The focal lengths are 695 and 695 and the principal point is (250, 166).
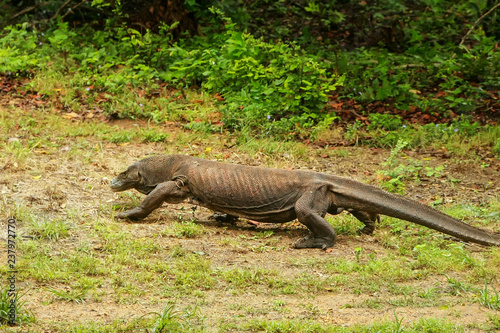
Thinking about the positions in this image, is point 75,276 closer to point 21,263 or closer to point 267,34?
point 21,263

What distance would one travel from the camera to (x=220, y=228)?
22.1 ft

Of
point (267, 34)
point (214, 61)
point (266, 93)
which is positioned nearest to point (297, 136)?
point (266, 93)

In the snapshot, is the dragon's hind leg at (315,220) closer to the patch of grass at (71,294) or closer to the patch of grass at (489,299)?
the patch of grass at (489,299)

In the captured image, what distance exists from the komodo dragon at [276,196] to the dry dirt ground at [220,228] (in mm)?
173

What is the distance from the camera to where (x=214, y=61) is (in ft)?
35.0

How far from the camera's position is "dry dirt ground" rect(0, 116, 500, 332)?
4.72 metres

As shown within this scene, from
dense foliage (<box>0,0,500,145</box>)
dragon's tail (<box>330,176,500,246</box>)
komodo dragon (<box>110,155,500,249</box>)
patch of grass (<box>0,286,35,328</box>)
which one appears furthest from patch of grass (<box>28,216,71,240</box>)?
dense foliage (<box>0,0,500,145</box>)

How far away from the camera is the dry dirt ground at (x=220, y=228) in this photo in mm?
4723

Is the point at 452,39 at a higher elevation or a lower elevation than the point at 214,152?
higher

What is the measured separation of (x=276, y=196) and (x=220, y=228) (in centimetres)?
67

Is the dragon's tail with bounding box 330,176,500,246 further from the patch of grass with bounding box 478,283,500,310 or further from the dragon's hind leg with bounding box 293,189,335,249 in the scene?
the patch of grass with bounding box 478,283,500,310

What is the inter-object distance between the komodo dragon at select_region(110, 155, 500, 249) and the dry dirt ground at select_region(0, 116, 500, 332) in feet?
0.57

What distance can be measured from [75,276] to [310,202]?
7.27ft

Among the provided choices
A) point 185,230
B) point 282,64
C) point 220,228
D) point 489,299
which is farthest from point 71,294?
point 282,64
